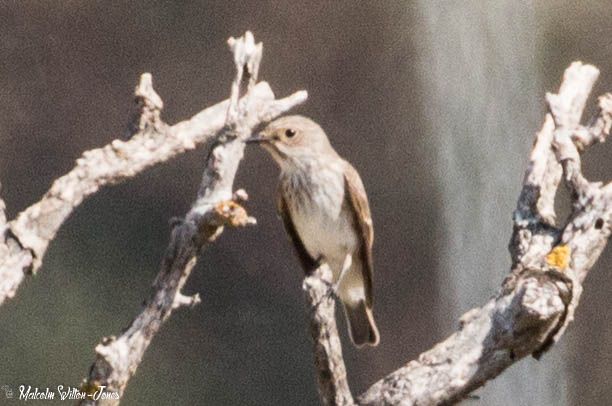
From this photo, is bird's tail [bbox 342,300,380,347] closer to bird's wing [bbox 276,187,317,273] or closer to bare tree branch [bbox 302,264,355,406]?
bird's wing [bbox 276,187,317,273]

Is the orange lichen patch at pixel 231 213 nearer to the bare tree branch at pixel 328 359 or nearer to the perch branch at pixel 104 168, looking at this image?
the perch branch at pixel 104 168

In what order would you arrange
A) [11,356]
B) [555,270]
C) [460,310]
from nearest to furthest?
[555,270] → [11,356] → [460,310]

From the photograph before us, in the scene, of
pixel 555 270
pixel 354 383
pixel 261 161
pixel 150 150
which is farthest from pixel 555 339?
pixel 261 161

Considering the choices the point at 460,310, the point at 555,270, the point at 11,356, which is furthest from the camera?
the point at 460,310

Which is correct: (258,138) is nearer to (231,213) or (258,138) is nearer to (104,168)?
(104,168)

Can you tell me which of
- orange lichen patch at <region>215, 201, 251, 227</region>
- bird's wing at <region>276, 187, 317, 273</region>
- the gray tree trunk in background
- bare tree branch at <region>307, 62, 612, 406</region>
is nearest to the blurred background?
the gray tree trunk in background

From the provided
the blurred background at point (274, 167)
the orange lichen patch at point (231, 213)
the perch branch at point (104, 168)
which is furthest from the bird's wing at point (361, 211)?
the orange lichen patch at point (231, 213)

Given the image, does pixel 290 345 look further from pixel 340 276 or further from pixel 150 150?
pixel 150 150
